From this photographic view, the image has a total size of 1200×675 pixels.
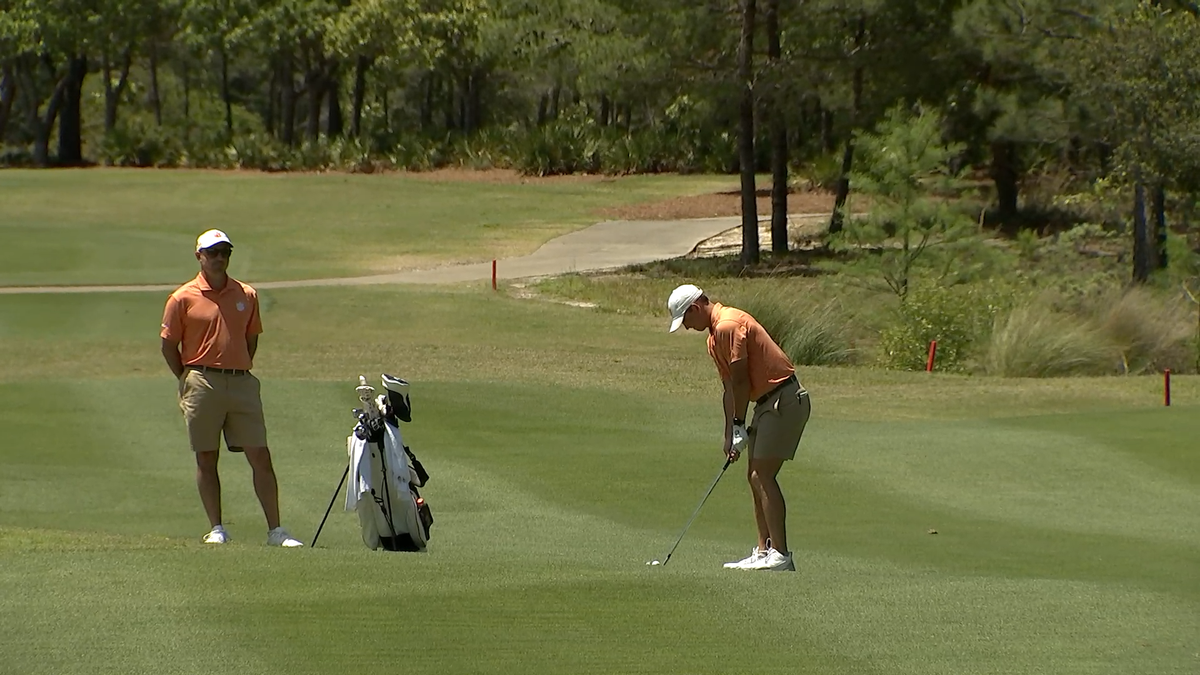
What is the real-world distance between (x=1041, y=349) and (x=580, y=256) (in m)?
18.2

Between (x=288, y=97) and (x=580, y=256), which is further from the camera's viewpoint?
(x=288, y=97)

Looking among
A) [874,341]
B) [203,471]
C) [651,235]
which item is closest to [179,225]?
[651,235]

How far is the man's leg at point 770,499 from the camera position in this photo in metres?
8.56

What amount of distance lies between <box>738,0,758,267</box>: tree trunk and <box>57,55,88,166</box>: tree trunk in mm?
40286

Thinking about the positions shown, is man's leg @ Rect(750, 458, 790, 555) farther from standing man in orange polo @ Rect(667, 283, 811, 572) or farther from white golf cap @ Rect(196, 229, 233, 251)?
white golf cap @ Rect(196, 229, 233, 251)

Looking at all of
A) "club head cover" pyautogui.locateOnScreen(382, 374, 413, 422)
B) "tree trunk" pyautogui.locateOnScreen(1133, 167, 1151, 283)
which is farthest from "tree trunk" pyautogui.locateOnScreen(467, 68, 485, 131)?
"club head cover" pyautogui.locateOnScreen(382, 374, 413, 422)

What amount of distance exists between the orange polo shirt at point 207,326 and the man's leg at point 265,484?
515mm

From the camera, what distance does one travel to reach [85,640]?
6289mm

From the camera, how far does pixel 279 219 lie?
4669 centimetres

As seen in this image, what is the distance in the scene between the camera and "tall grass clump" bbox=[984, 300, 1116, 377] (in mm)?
21438

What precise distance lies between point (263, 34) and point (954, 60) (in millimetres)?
31839

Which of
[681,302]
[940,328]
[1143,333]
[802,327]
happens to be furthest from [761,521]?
[1143,333]

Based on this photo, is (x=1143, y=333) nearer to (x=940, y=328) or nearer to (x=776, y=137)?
(x=940, y=328)

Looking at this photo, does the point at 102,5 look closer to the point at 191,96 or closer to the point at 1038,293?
the point at 191,96
